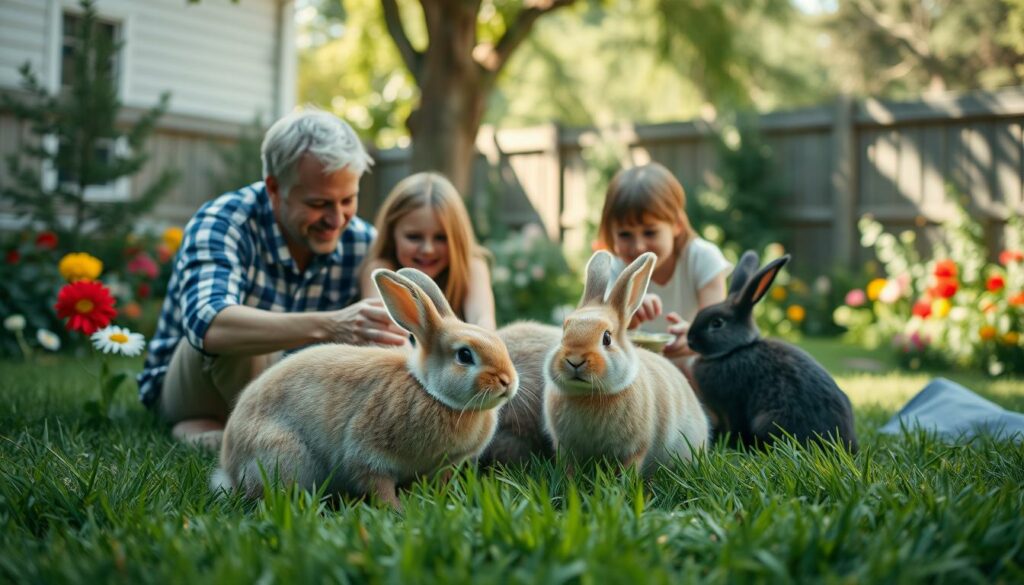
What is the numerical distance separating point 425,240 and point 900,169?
249 inches

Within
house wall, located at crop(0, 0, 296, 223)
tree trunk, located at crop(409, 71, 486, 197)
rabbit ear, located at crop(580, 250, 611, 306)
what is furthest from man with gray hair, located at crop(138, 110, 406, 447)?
house wall, located at crop(0, 0, 296, 223)

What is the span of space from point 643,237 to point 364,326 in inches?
60.4

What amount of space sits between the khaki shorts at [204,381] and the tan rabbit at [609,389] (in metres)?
1.41

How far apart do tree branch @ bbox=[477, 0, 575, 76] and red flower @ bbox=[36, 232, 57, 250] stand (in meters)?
4.87

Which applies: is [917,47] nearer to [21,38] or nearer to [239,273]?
[21,38]

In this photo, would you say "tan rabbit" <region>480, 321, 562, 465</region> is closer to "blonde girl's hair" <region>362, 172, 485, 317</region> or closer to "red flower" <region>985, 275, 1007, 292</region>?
"blonde girl's hair" <region>362, 172, 485, 317</region>

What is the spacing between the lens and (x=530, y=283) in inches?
322

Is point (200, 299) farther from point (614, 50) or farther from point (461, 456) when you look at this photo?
point (614, 50)

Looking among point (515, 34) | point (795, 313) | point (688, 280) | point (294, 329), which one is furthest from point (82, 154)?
point (795, 313)

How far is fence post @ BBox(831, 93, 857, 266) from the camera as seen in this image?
847cm

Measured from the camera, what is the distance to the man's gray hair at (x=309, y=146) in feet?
10.4

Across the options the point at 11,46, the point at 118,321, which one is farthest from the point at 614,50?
the point at 118,321

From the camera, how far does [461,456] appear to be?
7.66 feet

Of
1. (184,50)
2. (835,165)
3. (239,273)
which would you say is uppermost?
(184,50)
